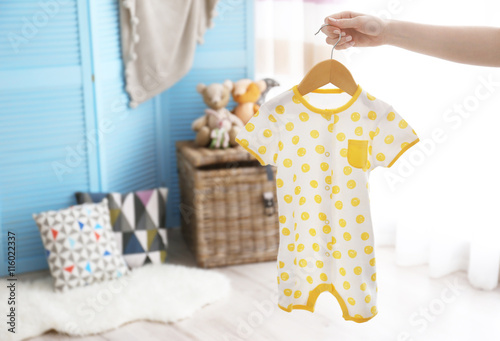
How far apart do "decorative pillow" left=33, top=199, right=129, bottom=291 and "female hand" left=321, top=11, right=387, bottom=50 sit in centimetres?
151

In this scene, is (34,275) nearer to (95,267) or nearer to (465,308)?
(95,267)

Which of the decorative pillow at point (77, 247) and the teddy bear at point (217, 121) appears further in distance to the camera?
the teddy bear at point (217, 121)

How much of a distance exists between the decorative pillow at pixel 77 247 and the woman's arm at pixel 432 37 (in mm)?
1523

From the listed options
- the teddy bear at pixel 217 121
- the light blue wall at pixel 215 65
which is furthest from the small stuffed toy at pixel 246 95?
the light blue wall at pixel 215 65

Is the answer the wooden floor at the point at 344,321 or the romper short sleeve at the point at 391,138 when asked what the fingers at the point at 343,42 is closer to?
the romper short sleeve at the point at 391,138

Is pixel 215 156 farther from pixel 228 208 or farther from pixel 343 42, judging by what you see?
pixel 343 42

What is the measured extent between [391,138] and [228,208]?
4.49ft

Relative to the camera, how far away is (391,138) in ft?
4.68

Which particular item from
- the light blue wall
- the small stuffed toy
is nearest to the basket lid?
the small stuffed toy

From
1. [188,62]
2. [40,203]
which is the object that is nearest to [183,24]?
[188,62]

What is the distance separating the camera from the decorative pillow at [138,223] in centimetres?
270

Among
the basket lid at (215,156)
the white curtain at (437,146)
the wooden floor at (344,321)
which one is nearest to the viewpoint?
the wooden floor at (344,321)

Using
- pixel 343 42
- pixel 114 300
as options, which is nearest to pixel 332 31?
pixel 343 42

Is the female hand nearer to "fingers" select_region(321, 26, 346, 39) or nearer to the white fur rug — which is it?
"fingers" select_region(321, 26, 346, 39)
